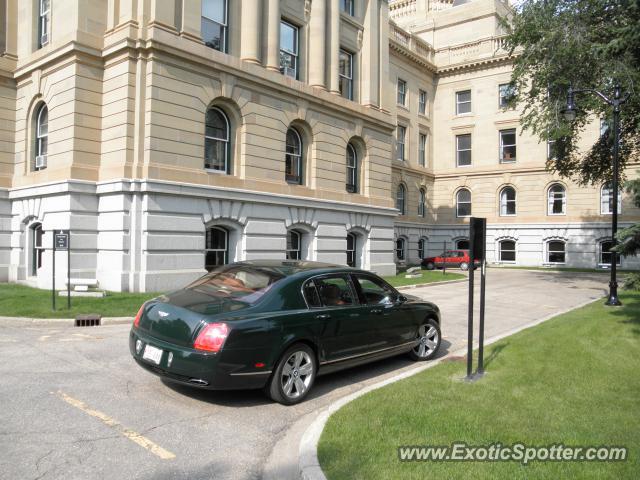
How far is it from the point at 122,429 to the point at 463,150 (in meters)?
41.0

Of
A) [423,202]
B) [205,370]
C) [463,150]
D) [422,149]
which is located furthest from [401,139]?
[205,370]

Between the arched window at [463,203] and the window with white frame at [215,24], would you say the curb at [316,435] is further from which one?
the arched window at [463,203]

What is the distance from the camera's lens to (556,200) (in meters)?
39.3

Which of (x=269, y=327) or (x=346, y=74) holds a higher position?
(x=346, y=74)

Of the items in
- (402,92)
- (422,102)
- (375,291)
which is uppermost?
(402,92)

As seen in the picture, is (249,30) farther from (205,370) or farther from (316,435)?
(316,435)

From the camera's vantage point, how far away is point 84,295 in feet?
47.3

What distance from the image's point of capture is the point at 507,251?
1609 inches

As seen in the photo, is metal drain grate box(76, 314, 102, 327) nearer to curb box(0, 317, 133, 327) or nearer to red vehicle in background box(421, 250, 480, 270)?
curb box(0, 317, 133, 327)

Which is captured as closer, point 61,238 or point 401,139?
point 61,238

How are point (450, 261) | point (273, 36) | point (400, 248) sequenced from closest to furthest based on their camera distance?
point (273, 36) < point (450, 261) < point (400, 248)

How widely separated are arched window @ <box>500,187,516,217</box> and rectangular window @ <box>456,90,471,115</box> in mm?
7262

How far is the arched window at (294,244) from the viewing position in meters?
21.3

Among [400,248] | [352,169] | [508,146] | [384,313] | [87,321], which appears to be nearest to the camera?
[384,313]
